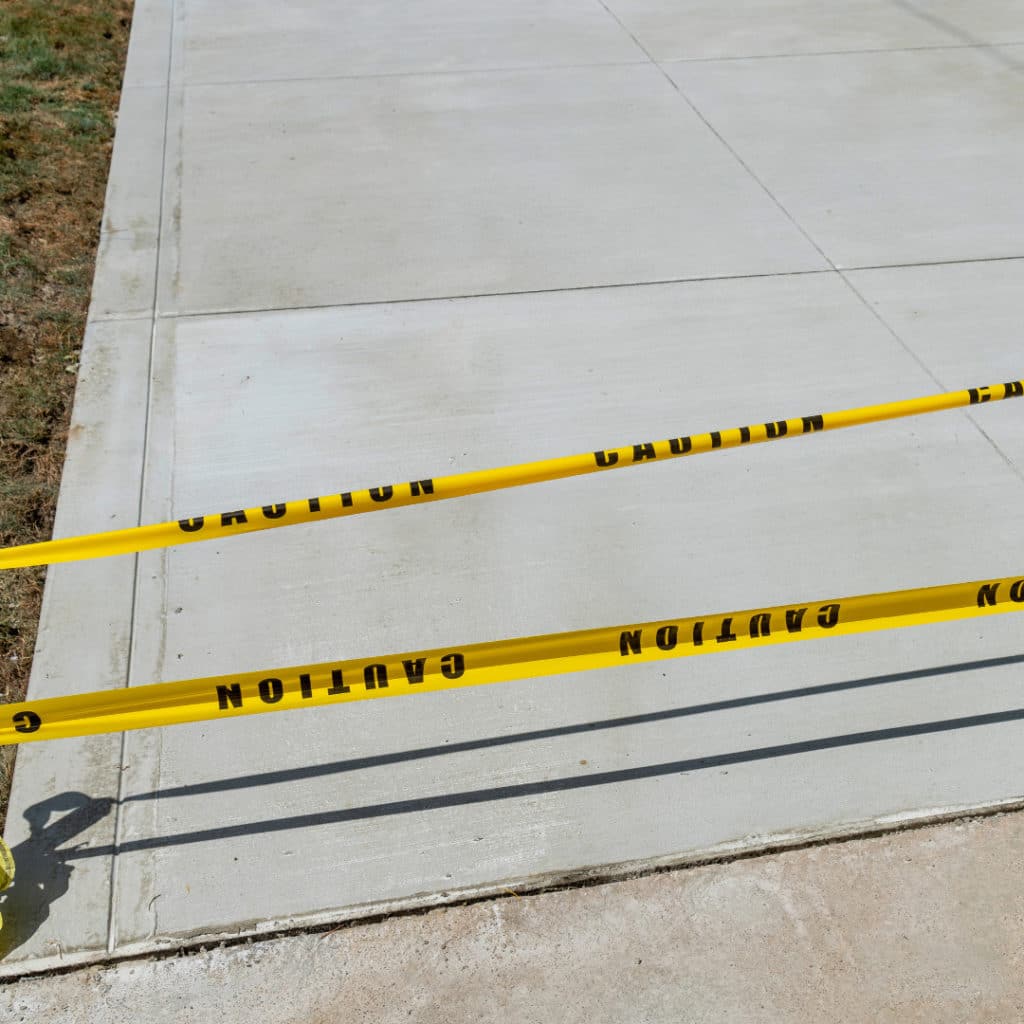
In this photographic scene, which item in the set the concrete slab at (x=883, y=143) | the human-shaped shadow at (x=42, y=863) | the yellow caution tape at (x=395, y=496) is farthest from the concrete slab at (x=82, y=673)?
the concrete slab at (x=883, y=143)

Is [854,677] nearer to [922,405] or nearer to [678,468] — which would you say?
[922,405]

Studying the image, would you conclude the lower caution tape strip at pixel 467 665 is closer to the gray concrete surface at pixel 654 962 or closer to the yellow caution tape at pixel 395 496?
Answer: the yellow caution tape at pixel 395 496

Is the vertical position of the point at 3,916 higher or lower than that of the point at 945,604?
lower

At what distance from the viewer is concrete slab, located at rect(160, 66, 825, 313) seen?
611cm

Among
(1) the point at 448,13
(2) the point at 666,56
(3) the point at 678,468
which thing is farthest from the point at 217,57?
(3) the point at 678,468

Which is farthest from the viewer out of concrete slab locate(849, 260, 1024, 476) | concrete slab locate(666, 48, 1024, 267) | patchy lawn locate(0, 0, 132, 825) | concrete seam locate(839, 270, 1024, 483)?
concrete slab locate(666, 48, 1024, 267)

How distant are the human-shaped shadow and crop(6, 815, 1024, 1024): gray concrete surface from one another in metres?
0.19

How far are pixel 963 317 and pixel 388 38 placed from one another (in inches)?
235

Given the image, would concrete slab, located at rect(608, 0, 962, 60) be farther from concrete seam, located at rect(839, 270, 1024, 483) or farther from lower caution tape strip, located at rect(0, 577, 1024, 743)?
lower caution tape strip, located at rect(0, 577, 1024, 743)

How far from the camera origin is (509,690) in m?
3.74

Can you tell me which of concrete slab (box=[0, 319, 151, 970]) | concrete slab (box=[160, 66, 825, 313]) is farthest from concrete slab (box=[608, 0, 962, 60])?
concrete slab (box=[0, 319, 151, 970])

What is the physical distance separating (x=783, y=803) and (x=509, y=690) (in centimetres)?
96

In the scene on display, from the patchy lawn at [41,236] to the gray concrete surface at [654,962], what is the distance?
0.95 m

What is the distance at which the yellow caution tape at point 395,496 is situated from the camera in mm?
3229
